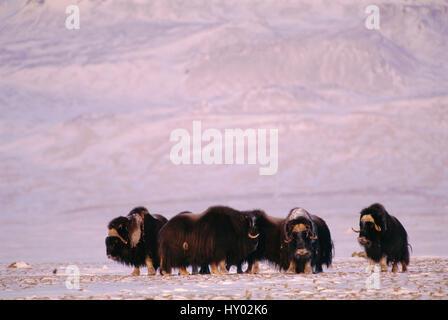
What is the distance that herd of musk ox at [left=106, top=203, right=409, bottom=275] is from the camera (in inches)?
784

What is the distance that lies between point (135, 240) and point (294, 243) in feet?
13.7

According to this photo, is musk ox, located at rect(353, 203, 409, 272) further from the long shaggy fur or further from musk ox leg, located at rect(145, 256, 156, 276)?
musk ox leg, located at rect(145, 256, 156, 276)

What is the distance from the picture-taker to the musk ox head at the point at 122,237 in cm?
2125

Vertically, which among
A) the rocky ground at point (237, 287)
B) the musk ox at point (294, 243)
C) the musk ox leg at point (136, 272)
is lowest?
the musk ox leg at point (136, 272)

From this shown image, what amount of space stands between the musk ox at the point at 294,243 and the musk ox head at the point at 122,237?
3.01 meters

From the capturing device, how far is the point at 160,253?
2116 centimetres

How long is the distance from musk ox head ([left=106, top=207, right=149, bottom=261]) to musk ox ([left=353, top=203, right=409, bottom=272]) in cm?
567

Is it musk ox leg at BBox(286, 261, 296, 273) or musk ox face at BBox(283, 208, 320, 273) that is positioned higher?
musk ox face at BBox(283, 208, 320, 273)

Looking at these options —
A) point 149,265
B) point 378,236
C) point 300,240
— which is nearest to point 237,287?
point 300,240

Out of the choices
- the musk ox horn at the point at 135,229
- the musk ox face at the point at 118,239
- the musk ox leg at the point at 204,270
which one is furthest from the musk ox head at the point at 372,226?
the musk ox face at the point at 118,239

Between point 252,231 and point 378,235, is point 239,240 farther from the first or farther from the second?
point 378,235

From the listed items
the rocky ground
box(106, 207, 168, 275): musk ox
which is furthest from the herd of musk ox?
the rocky ground

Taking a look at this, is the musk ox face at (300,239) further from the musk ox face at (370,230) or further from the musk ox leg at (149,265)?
the musk ox leg at (149,265)
